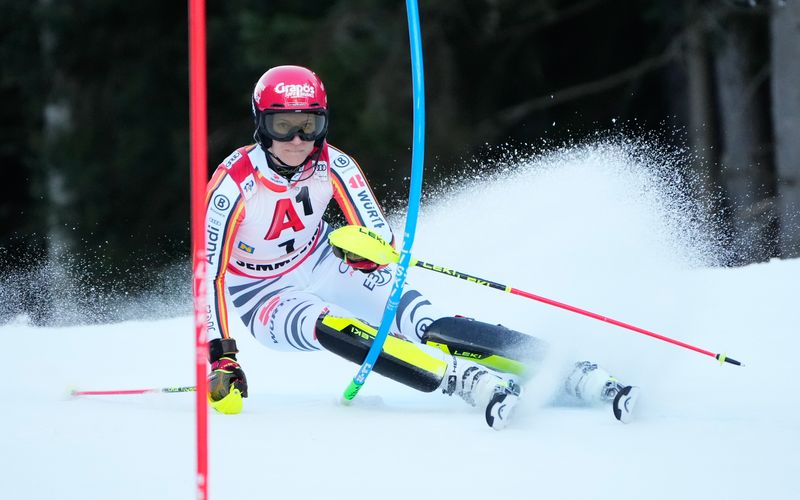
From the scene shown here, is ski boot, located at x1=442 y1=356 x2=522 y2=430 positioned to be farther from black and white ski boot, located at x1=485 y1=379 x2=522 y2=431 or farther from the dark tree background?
the dark tree background

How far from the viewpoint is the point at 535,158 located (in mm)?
9359

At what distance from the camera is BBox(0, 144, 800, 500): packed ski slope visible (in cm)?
419

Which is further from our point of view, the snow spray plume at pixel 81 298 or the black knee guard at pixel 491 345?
the snow spray plume at pixel 81 298

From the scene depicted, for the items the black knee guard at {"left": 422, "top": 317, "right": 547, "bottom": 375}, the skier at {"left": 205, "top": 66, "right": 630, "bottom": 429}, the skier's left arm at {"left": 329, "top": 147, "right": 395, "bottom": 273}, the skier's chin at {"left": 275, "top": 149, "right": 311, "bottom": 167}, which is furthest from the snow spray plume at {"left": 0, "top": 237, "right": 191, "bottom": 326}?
the black knee guard at {"left": 422, "top": 317, "right": 547, "bottom": 375}

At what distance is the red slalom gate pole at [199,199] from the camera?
3326mm

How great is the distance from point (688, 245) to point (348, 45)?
24.2 feet

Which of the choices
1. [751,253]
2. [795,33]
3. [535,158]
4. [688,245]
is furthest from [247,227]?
[795,33]

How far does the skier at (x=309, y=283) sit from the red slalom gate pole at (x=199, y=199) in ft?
5.15

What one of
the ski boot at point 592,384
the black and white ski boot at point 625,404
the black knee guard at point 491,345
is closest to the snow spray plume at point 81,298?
the black knee guard at point 491,345

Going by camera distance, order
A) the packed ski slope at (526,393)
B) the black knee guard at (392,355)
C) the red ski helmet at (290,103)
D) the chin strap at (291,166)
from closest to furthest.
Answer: the packed ski slope at (526,393) → the black knee guard at (392,355) → the red ski helmet at (290,103) → the chin strap at (291,166)

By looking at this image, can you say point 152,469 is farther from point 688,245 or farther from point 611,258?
→ point 688,245

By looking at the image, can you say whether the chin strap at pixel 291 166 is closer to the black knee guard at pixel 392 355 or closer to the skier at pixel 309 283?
the skier at pixel 309 283

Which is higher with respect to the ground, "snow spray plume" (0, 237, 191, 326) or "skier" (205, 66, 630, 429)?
"skier" (205, 66, 630, 429)

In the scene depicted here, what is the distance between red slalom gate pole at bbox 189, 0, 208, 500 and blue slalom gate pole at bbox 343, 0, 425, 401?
1.30m
